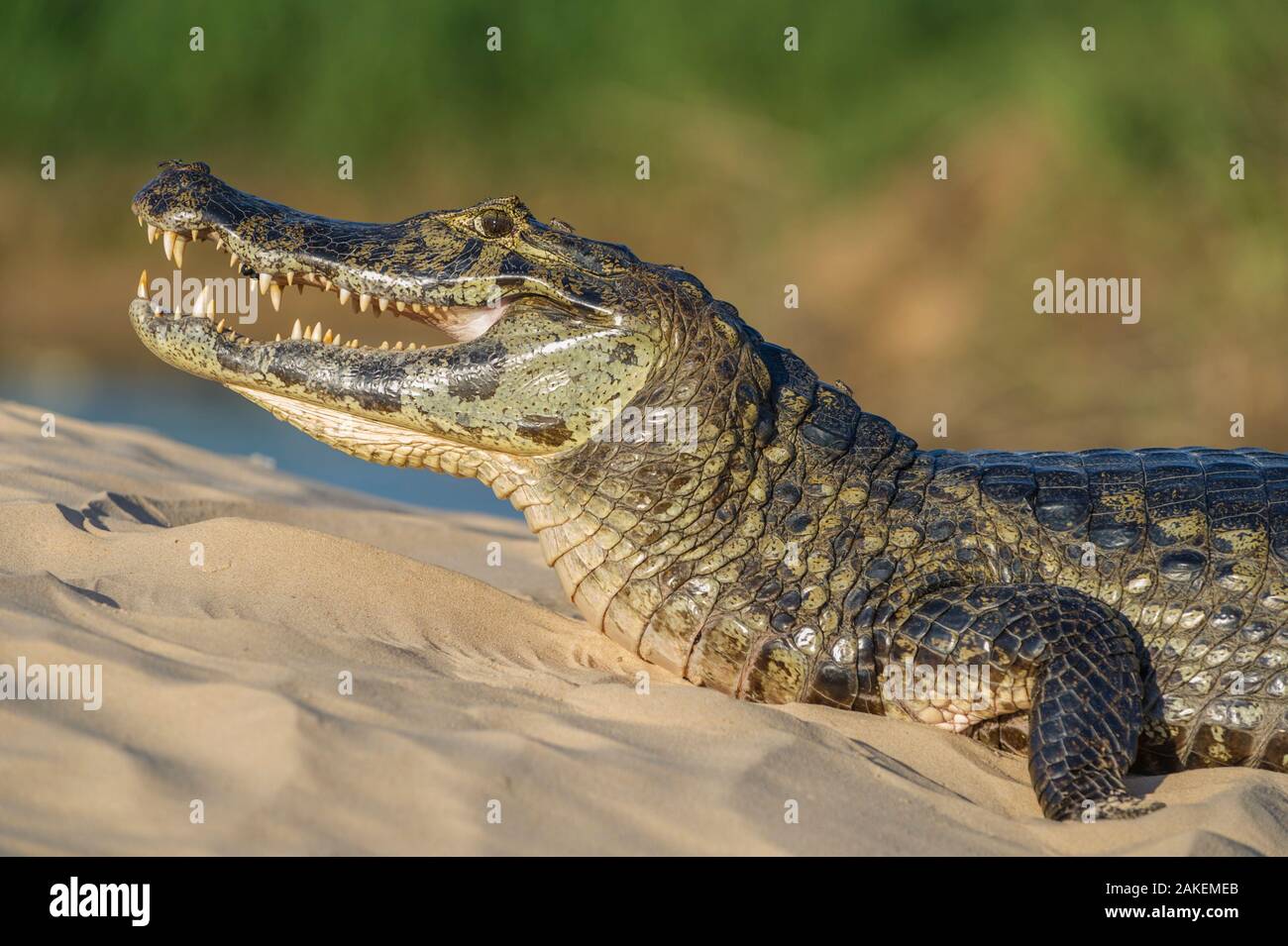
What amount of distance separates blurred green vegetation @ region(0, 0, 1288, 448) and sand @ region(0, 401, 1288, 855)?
7.41m

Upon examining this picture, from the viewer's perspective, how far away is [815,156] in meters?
13.6

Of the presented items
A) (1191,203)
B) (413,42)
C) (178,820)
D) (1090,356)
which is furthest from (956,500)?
(413,42)

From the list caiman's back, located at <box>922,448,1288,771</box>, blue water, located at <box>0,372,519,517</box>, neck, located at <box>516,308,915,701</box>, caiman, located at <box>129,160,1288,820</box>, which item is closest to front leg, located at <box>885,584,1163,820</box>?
caiman, located at <box>129,160,1288,820</box>

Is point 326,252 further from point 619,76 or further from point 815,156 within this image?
point 619,76

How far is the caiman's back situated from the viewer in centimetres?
397

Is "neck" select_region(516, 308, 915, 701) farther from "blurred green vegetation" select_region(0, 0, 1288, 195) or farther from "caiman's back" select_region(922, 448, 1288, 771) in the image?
"blurred green vegetation" select_region(0, 0, 1288, 195)

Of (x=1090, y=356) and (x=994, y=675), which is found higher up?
(x=1090, y=356)

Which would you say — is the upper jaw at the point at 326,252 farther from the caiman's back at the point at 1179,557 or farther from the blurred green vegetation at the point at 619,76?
the blurred green vegetation at the point at 619,76

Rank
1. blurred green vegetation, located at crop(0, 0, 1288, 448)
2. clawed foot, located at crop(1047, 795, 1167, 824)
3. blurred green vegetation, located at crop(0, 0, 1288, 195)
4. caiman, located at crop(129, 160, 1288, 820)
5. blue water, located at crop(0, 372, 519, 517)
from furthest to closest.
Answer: blurred green vegetation, located at crop(0, 0, 1288, 195), blurred green vegetation, located at crop(0, 0, 1288, 448), blue water, located at crop(0, 372, 519, 517), caiman, located at crop(129, 160, 1288, 820), clawed foot, located at crop(1047, 795, 1167, 824)

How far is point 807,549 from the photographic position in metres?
4.11

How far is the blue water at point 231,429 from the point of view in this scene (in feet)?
31.7

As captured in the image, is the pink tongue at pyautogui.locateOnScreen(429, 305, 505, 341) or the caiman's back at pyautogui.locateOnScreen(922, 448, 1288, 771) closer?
the caiman's back at pyautogui.locateOnScreen(922, 448, 1288, 771)
